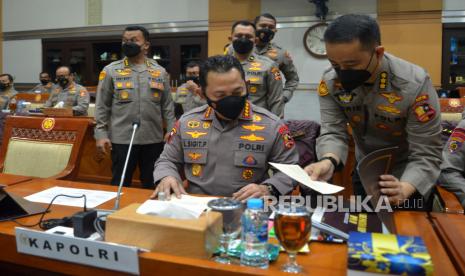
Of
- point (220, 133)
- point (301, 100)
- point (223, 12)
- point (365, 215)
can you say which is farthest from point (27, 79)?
point (365, 215)

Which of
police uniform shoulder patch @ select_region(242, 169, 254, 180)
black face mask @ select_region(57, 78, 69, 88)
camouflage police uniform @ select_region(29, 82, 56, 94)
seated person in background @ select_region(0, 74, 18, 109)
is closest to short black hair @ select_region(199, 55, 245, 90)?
police uniform shoulder patch @ select_region(242, 169, 254, 180)

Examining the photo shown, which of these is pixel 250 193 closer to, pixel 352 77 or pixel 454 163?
pixel 352 77

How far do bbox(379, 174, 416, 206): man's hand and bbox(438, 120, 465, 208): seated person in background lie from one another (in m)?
0.49

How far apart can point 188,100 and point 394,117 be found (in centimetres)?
387

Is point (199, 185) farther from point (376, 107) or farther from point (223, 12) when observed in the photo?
point (223, 12)

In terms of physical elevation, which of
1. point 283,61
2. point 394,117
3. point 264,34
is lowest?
point 394,117

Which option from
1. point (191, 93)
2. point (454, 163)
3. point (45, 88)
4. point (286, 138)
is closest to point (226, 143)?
point (286, 138)

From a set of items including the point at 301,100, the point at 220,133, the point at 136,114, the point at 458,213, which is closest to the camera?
the point at 458,213

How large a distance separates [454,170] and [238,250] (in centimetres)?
121

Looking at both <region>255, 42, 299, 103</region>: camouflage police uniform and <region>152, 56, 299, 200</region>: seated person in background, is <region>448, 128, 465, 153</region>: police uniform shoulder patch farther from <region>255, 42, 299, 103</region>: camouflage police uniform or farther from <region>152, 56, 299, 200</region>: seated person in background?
<region>255, 42, 299, 103</region>: camouflage police uniform

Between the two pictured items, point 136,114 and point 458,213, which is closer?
point 458,213

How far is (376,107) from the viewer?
163 cm

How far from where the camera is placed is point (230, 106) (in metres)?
1.67

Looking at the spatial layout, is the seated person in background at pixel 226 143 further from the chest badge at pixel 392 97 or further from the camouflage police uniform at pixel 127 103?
the camouflage police uniform at pixel 127 103
